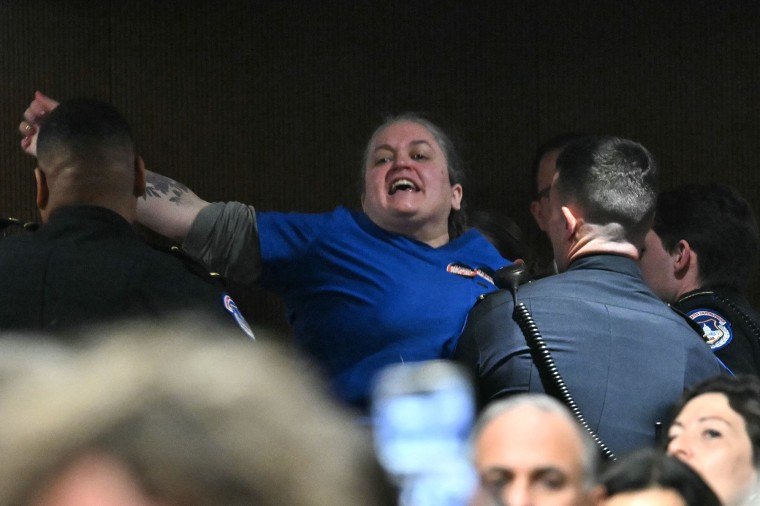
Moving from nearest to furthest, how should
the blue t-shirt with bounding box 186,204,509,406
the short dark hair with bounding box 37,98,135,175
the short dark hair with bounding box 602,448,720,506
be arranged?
1. the short dark hair with bounding box 602,448,720,506
2. the short dark hair with bounding box 37,98,135,175
3. the blue t-shirt with bounding box 186,204,509,406

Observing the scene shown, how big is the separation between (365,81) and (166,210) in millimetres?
1242

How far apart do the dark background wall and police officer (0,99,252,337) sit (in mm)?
1413

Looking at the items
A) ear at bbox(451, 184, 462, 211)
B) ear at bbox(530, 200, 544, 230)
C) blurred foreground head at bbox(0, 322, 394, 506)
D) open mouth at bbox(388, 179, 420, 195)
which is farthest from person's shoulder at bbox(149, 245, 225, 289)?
blurred foreground head at bbox(0, 322, 394, 506)

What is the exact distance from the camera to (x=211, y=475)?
76 cm

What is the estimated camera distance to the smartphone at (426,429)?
1704 mm

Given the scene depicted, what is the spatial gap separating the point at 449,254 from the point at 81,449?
233cm

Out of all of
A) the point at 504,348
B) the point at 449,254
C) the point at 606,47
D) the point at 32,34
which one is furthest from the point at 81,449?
the point at 606,47

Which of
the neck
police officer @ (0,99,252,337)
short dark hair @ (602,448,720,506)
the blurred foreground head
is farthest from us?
the neck

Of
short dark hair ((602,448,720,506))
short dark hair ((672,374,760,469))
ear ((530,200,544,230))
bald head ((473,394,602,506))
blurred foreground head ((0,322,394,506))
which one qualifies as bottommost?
ear ((530,200,544,230))

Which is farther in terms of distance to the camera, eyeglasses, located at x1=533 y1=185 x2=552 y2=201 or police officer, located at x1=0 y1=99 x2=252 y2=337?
eyeglasses, located at x1=533 y1=185 x2=552 y2=201

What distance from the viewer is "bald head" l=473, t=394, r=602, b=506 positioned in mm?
1755

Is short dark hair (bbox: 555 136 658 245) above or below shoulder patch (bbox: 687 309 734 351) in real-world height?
above

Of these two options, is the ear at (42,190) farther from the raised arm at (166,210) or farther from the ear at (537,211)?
the ear at (537,211)

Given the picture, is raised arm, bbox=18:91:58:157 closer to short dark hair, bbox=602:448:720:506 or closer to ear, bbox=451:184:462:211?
ear, bbox=451:184:462:211
